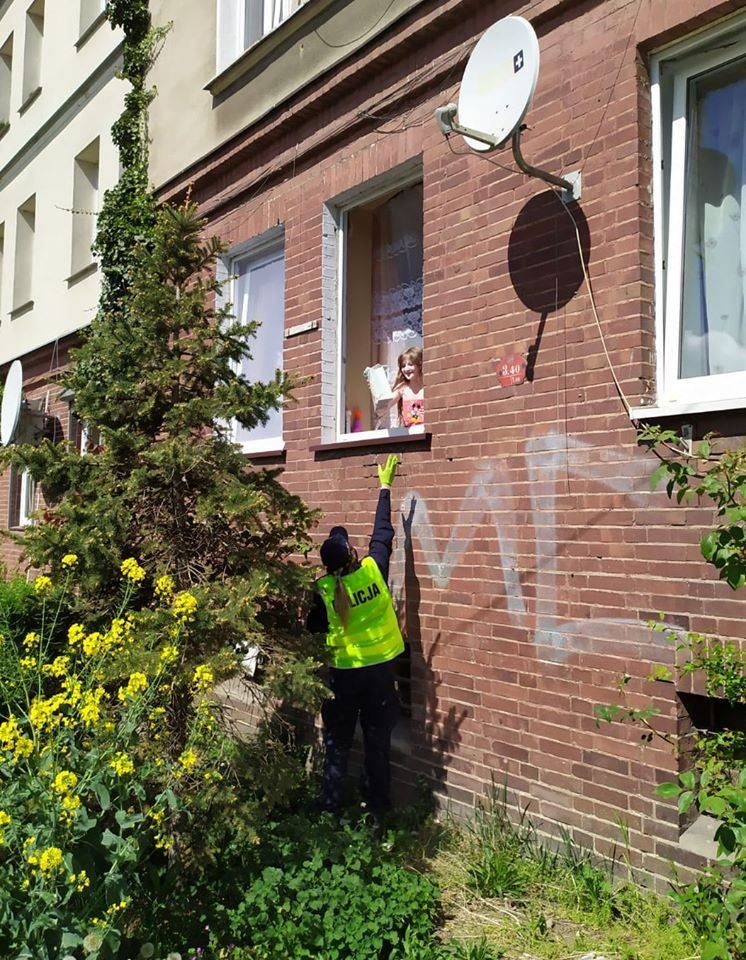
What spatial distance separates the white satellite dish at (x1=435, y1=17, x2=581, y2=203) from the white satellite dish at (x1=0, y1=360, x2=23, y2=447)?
838 centimetres

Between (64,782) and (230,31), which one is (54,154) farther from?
(64,782)

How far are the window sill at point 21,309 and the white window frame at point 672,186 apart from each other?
11487mm

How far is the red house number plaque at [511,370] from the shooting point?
14.8 ft

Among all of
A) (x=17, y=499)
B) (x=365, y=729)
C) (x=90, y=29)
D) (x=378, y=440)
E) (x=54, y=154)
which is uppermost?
(x=90, y=29)

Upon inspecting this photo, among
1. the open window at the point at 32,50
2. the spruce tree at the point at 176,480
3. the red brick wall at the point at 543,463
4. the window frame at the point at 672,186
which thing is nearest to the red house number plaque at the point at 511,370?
the red brick wall at the point at 543,463

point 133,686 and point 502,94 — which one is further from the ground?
point 502,94

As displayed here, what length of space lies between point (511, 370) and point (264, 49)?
4304 millimetres

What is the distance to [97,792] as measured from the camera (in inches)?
109

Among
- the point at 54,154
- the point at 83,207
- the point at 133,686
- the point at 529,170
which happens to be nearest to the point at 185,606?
the point at 133,686

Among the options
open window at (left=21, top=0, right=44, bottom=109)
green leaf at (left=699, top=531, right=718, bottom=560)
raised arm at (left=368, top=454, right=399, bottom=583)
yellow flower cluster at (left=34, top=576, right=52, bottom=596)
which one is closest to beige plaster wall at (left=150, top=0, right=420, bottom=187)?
raised arm at (left=368, top=454, right=399, bottom=583)

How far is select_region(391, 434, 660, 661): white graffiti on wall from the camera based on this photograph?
394 centimetres

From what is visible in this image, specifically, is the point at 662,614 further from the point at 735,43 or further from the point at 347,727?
the point at 735,43

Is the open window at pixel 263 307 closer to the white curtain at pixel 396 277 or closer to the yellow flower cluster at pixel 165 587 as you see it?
the white curtain at pixel 396 277

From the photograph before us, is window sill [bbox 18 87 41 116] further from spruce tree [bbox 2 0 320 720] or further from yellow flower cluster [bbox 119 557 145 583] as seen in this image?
yellow flower cluster [bbox 119 557 145 583]
